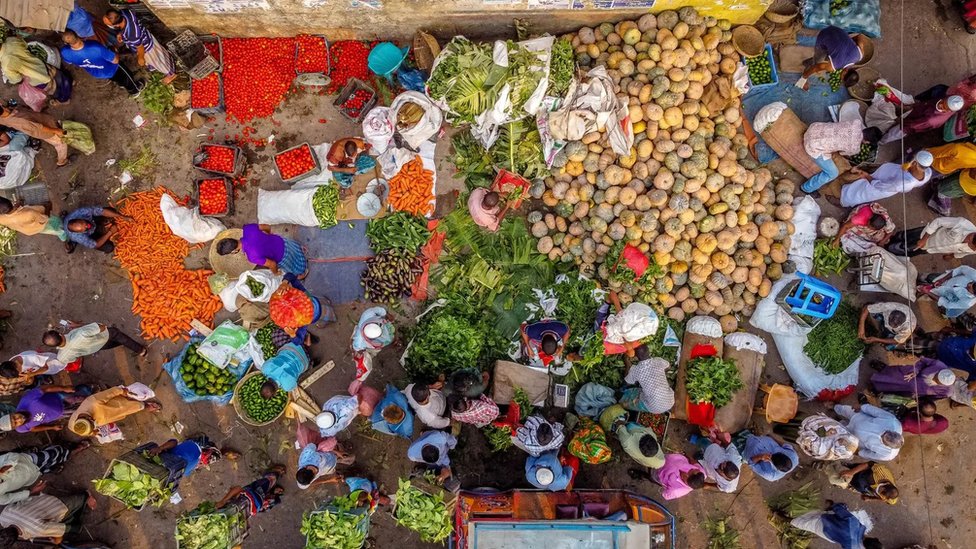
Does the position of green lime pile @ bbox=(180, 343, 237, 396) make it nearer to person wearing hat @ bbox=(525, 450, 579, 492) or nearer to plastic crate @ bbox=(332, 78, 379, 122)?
plastic crate @ bbox=(332, 78, 379, 122)

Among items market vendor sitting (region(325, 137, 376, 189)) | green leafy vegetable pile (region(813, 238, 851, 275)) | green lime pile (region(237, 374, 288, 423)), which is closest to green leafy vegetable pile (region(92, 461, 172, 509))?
green lime pile (region(237, 374, 288, 423))

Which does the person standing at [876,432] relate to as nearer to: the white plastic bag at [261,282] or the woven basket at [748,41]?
the woven basket at [748,41]

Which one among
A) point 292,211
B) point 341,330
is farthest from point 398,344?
point 292,211

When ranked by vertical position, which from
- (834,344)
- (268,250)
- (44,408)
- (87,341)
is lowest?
(44,408)

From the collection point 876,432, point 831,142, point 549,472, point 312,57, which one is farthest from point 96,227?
point 876,432

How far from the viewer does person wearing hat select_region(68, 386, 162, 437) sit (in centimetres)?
537

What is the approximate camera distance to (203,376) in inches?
222

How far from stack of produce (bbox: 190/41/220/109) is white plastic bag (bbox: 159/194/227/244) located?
1140 millimetres

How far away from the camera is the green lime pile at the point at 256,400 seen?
18.6ft

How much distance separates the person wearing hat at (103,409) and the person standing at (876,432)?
7.57 meters

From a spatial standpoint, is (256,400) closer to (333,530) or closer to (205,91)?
(333,530)

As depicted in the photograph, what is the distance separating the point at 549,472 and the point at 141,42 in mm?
6088

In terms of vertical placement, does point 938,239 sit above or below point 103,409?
above

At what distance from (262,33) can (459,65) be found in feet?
8.30
